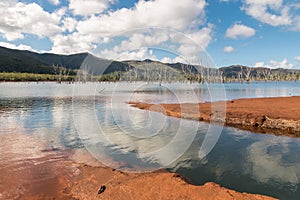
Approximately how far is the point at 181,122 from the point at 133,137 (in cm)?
892

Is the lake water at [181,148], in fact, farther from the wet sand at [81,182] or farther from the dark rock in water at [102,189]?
the dark rock in water at [102,189]

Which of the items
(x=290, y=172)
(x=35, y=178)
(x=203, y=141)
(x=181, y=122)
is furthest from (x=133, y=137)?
(x=290, y=172)

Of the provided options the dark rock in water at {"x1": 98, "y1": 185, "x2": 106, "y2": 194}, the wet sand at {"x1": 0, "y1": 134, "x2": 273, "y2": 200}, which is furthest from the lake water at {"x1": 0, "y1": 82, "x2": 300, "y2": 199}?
the dark rock in water at {"x1": 98, "y1": 185, "x2": 106, "y2": 194}

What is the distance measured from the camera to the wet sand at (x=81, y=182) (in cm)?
1011

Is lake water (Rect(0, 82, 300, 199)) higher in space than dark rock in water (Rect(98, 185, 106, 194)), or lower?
lower

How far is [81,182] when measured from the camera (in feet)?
39.1

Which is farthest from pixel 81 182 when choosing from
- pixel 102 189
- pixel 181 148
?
pixel 181 148

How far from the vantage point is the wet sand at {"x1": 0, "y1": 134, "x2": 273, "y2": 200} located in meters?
10.1

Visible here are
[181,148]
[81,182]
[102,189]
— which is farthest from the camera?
[181,148]

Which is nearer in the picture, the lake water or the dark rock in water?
the dark rock in water

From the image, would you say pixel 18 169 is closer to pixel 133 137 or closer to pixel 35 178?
pixel 35 178

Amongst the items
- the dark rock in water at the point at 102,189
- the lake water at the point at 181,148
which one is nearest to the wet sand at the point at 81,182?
the dark rock in water at the point at 102,189

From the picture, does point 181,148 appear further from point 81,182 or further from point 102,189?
point 102,189

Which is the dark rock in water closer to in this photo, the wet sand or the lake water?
the wet sand
